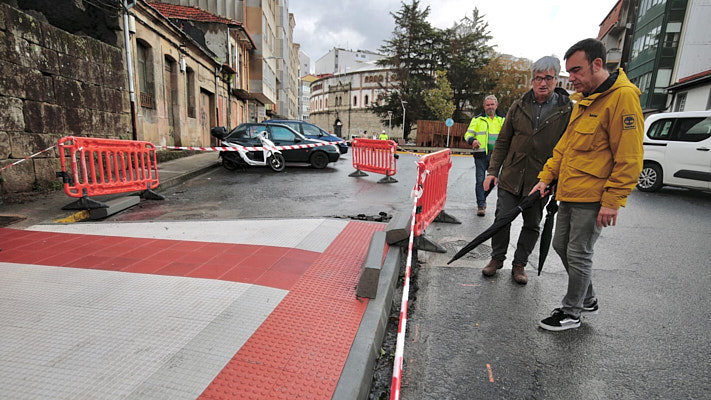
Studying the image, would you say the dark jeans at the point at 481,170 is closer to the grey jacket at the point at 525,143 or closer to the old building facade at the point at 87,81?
the grey jacket at the point at 525,143

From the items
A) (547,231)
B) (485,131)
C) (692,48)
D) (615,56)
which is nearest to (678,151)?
(485,131)

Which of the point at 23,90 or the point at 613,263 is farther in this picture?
the point at 23,90

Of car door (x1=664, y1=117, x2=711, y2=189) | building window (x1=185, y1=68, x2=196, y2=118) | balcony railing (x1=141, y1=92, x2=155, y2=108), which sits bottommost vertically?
car door (x1=664, y1=117, x2=711, y2=189)

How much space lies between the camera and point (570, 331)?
2.72m

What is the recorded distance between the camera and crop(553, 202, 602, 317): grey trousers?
256 cm

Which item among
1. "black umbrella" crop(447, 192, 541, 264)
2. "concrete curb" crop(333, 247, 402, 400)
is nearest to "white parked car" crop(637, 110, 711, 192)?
"black umbrella" crop(447, 192, 541, 264)

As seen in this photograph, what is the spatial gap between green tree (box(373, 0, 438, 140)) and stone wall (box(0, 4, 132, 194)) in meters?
41.2

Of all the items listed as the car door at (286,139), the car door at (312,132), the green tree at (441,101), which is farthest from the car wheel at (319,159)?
the green tree at (441,101)

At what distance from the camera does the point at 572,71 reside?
2562mm

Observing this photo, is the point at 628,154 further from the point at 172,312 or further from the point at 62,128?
the point at 62,128

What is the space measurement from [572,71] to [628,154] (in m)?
0.70

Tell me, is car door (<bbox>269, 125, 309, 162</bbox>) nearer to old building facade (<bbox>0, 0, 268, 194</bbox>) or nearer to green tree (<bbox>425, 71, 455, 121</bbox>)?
old building facade (<bbox>0, 0, 268, 194</bbox>)

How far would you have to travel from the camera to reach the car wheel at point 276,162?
11.8 metres

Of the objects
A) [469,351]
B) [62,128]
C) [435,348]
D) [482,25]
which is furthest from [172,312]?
[482,25]
